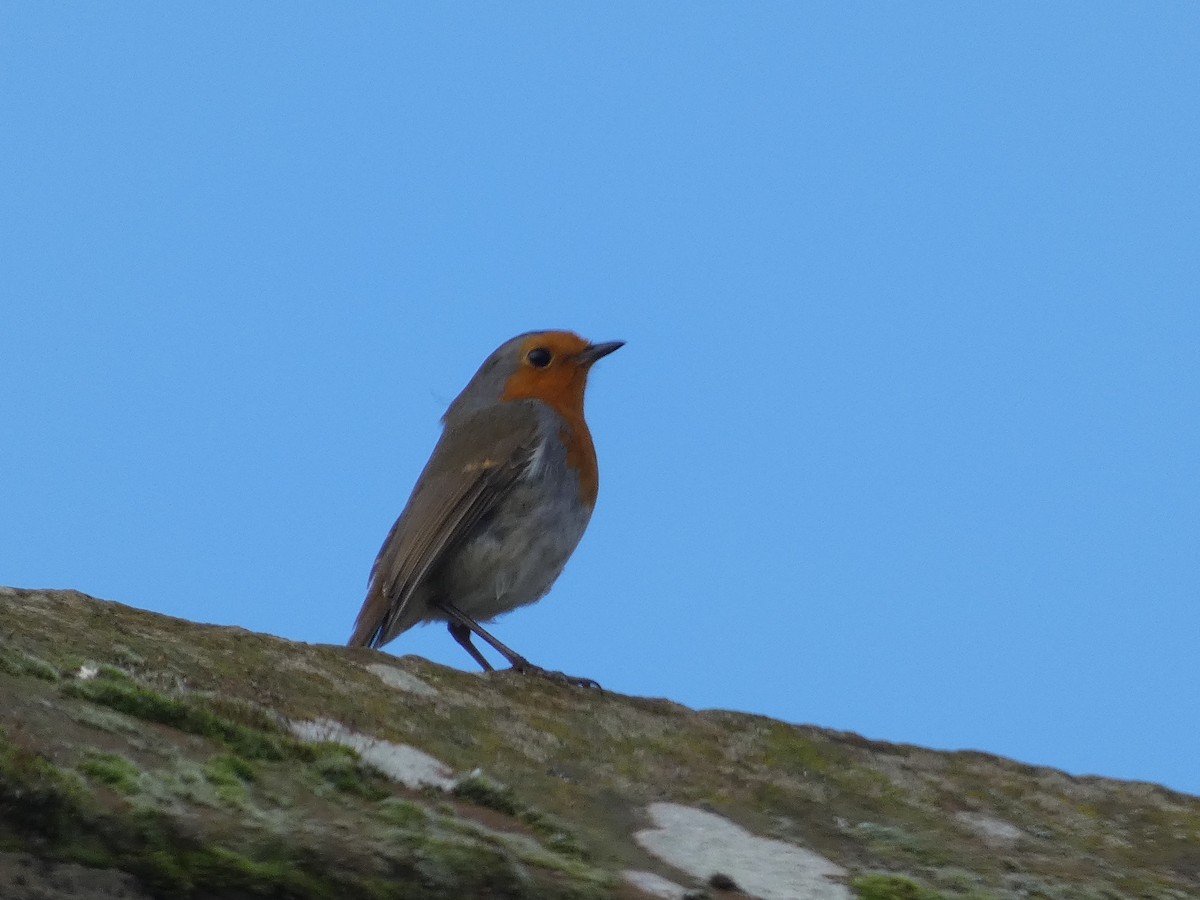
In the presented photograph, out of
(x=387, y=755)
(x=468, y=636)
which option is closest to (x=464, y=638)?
(x=468, y=636)

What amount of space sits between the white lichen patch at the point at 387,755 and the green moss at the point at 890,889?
652 mm

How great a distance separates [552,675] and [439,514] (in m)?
1.59

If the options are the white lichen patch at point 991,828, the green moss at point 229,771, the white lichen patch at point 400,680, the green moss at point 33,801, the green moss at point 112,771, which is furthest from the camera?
the white lichen patch at point 400,680

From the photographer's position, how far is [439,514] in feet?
20.1

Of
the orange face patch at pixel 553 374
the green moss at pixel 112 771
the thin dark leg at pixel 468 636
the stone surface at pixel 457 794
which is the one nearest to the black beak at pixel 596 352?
the orange face patch at pixel 553 374

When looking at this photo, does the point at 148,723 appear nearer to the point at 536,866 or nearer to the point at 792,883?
the point at 536,866

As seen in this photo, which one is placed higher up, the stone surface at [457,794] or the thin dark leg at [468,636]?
the thin dark leg at [468,636]

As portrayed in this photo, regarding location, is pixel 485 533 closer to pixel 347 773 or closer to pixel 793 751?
pixel 793 751

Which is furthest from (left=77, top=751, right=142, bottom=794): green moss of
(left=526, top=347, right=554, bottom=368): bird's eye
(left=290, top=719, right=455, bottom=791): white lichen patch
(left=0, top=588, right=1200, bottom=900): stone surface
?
(left=526, top=347, right=554, bottom=368): bird's eye

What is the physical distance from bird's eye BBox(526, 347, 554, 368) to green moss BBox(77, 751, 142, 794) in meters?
4.96

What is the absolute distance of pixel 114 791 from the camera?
1.94 meters

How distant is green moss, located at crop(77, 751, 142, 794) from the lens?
77.2 inches

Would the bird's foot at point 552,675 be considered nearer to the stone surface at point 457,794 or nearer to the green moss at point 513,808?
the stone surface at point 457,794

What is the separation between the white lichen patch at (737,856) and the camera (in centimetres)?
243
